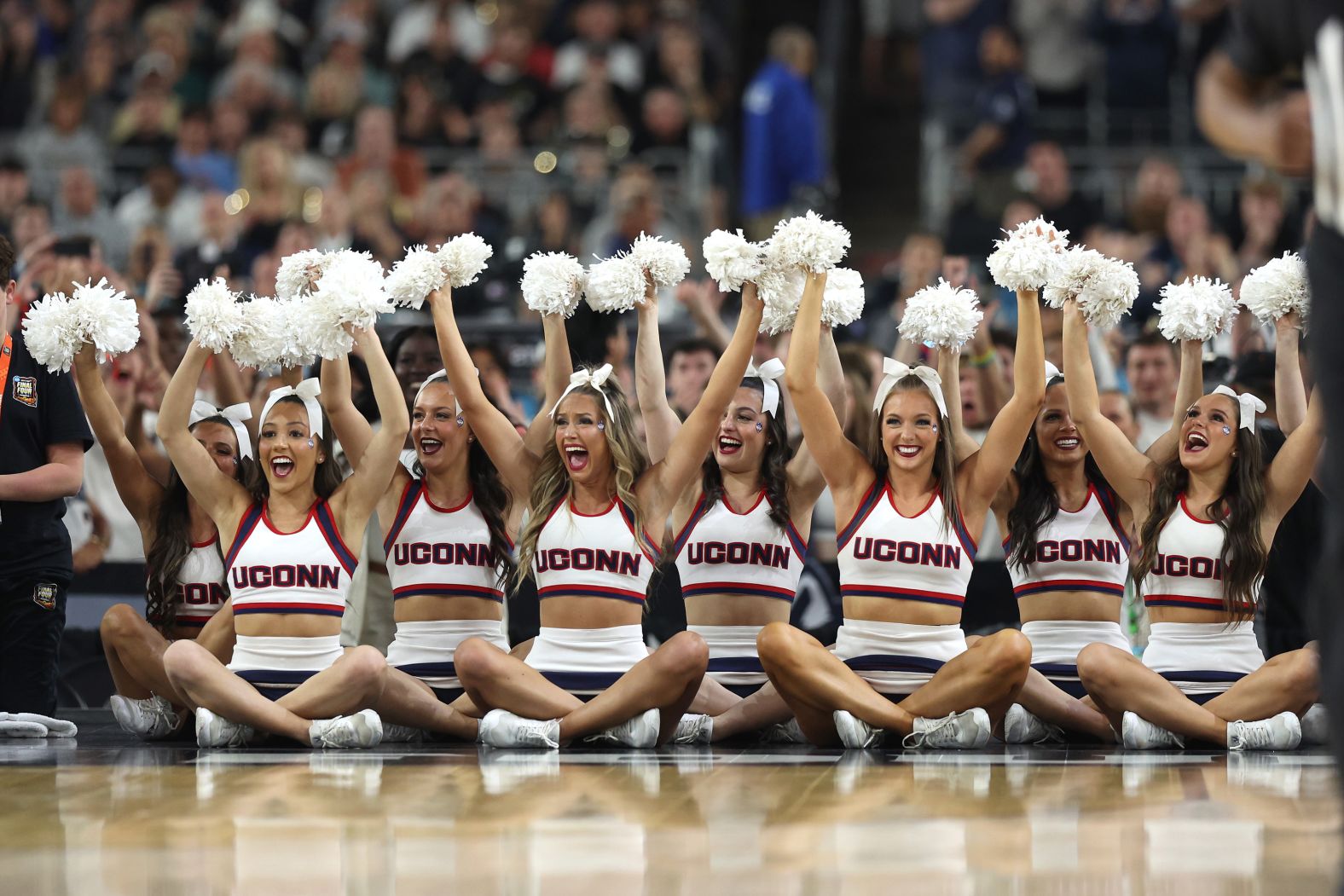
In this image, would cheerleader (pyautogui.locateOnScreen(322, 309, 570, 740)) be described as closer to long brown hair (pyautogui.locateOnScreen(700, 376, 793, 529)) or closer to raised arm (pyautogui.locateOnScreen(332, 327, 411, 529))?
raised arm (pyautogui.locateOnScreen(332, 327, 411, 529))

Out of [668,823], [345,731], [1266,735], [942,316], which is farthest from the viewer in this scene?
[942,316]

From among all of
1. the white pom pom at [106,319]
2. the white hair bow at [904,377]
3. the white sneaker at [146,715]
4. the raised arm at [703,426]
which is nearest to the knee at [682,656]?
the raised arm at [703,426]

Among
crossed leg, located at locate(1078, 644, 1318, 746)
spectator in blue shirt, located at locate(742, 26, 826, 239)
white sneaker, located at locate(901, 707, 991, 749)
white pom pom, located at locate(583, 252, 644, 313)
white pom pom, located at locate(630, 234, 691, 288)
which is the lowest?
white sneaker, located at locate(901, 707, 991, 749)

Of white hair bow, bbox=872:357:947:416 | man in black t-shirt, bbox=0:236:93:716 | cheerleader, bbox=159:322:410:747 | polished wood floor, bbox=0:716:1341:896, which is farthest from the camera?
man in black t-shirt, bbox=0:236:93:716

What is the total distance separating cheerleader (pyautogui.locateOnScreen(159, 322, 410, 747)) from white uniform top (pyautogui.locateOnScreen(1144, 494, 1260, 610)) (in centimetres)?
281

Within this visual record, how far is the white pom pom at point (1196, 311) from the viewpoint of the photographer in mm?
6422

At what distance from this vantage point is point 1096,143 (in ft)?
41.0

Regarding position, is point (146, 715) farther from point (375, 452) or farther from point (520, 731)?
point (520, 731)

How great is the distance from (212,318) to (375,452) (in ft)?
2.55

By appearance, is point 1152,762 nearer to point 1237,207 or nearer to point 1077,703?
point 1077,703

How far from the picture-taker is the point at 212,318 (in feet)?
21.1

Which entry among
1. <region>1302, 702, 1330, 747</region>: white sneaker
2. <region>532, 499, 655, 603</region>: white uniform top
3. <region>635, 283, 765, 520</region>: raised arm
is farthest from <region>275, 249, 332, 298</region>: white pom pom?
<region>1302, 702, 1330, 747</region>: white sneaker

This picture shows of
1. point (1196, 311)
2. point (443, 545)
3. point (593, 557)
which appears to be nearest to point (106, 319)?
point (443, 545)

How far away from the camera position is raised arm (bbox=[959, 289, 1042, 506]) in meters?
6.13
